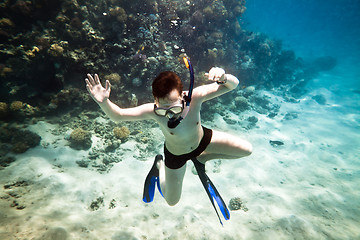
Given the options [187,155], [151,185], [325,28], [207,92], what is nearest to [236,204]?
[151,185]

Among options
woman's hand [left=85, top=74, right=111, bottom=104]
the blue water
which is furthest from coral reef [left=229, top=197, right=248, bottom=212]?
the blue water

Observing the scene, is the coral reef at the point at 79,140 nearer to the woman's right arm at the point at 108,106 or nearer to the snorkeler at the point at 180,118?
the snorkeler at the point at 180,118

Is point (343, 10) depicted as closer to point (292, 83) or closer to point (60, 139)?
point (292, 83)

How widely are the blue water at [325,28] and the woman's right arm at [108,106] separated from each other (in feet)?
94.6

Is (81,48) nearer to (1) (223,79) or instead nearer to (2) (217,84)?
(2) (217,84)

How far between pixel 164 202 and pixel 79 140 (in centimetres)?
404

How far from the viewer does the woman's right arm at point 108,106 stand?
2.51 metres

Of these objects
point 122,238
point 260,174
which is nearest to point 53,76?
point 122,238

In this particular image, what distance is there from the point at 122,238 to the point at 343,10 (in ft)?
204

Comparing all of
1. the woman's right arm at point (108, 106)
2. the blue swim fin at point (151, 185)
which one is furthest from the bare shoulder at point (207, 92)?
the blue swim fin at point (151, 185)

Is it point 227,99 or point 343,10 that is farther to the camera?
point 343,10

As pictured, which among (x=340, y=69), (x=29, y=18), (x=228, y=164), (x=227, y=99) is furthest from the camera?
(x=340, y=69)

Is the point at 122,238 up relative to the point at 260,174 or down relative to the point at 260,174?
down

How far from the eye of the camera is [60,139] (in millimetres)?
6203
